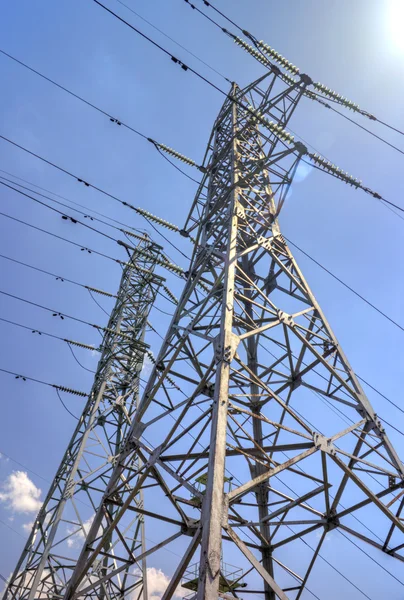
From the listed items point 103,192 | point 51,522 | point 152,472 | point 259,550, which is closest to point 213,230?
point 103,192

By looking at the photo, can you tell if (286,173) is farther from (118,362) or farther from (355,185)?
(118,362)

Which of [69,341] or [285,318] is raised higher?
[69,341]

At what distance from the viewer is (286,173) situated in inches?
480

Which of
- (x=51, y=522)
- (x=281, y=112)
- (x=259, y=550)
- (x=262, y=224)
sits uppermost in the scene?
(x=281, y=112)

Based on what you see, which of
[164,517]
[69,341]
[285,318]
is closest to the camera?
[164,517]

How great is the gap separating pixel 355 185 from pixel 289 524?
8783 mm

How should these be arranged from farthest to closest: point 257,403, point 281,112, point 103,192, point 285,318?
point 103,192
point 281,112
point 257,403
point 285,318

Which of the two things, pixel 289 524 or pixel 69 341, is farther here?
pixel 69 341

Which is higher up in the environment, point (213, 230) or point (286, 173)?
point (286, 173)

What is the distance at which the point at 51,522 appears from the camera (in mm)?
11664

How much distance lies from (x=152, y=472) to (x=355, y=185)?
9244 mm

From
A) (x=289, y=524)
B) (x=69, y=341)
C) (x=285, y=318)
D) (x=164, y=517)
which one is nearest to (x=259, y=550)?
(x=289, y=524)

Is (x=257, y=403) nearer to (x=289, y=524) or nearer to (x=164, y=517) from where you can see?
(x=289, y=524)

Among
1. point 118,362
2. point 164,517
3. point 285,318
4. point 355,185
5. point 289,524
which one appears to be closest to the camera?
point 164,517
